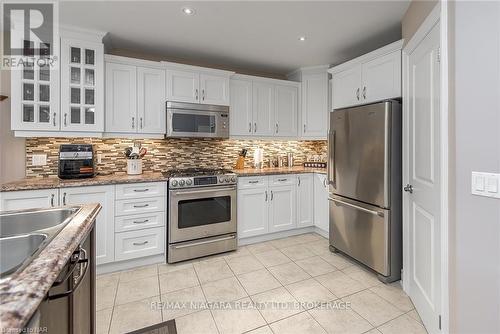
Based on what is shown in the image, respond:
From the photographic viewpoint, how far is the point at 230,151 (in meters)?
3.78

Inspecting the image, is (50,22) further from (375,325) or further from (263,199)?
(375,325)

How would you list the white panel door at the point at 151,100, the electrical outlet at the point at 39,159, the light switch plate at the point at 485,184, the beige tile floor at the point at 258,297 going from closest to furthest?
the light switch plate at the point at 485,184 → the beige tile floor at the point at 258,297 → the electrical outlet at the point at 39,159 → the white panel door at the point at 151,100

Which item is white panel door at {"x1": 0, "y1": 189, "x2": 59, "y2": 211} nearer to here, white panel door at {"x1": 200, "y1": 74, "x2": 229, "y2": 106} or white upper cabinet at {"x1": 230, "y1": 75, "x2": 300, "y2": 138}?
white panel door at {"x1": 200, "y1": 74, "x2": 229, "y2": 106}

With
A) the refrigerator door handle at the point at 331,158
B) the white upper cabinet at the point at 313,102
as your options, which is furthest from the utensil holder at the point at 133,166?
the white upper cabinet at the point at 313,102

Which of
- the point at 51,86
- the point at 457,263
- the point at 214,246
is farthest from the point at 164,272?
the point at 457,263

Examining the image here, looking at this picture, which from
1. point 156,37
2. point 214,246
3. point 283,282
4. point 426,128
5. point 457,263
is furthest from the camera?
point 214,246

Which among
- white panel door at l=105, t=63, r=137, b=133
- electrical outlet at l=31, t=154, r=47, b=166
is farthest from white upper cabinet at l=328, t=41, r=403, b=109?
electrical outlet at l=31, t=154, r=47, b=166

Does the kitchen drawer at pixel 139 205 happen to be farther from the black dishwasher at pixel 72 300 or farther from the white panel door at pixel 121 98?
the black dishwasher at pixel 72 300

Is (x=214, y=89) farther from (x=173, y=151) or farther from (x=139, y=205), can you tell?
(x=139, y=205)

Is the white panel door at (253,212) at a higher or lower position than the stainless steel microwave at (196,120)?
lower

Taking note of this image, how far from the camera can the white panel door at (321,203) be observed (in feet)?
11.3

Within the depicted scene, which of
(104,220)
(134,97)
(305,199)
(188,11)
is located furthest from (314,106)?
(104,220)

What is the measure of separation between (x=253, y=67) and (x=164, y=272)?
3.04 metres

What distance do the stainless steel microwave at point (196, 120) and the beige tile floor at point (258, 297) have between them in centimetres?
152
